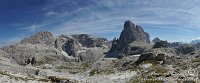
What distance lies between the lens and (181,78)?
9062cm

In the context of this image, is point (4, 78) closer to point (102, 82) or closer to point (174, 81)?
point (174, 81)

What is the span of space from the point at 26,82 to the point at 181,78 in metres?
48.1

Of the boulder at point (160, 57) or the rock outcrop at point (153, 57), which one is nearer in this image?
the boulder at point (160, 57)

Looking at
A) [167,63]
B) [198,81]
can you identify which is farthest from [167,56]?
[198,81]

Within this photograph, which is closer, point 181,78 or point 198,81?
point 198,81

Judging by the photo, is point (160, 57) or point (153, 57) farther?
point (153, 57)

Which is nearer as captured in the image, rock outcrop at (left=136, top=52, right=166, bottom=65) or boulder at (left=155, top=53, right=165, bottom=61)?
boulder at (left=155, top=53, right=165, bottom=61)

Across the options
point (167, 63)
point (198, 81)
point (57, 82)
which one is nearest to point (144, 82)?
point (198, 81)

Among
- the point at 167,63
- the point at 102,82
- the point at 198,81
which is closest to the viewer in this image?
the point at 198,81

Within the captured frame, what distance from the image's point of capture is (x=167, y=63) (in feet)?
522

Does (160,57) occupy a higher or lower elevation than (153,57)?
lower

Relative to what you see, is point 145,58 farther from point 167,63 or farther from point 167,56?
point 167,63

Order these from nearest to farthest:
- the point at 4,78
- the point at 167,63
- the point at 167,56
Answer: the point at 4,78 → the point at 167,63 → the point at 167,56

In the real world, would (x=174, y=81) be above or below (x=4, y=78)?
below
